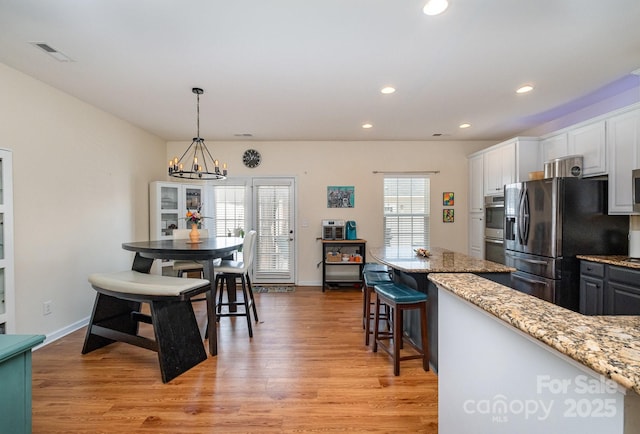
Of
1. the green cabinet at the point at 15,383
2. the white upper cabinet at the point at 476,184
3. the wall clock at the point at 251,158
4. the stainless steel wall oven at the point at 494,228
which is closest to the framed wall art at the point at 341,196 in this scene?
the wall clock at the point at 251,158

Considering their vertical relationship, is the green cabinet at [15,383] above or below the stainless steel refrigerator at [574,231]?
below

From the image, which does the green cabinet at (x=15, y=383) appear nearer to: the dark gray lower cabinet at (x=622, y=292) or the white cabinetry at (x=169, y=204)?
the white cabinetry at (x=169, y=204)

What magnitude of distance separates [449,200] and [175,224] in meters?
4.60

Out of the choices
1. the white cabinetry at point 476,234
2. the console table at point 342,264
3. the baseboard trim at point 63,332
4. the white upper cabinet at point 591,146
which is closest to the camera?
the baseboard trim at point 63,332

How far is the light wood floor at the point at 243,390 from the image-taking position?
5.91ft

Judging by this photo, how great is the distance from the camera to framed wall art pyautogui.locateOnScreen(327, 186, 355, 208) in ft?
17.1

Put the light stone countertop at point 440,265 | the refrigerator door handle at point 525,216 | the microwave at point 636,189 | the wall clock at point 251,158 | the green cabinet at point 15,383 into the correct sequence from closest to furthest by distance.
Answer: the green cabinet at point 15,383 < the light stone countertop at point 440,265 < the microwave at point 636,189 < the refrigerator door handle at point 525,216 < the wall clock at point 251,158

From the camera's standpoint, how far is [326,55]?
2.37 metres

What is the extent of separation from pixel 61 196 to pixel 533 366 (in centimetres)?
398

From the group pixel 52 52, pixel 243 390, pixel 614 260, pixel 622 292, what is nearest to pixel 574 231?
pixel 614 260

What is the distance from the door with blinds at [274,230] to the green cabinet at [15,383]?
3882 millimetres

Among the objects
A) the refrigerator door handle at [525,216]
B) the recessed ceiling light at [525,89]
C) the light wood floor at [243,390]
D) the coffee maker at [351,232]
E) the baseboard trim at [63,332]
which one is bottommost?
the light wood floor at [243,390]

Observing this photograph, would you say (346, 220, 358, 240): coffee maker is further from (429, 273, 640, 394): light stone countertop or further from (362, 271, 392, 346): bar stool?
(429, 273, 640, 394): light stone countertop

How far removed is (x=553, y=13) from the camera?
1886 mm
